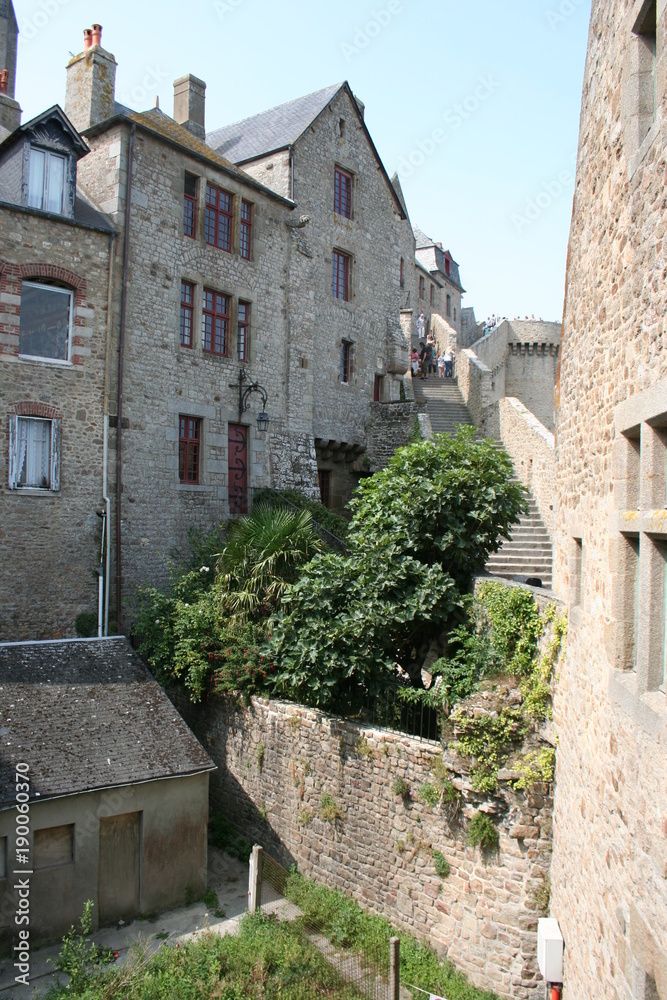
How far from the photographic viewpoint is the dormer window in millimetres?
12727

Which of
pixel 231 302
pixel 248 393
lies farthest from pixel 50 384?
pixel 231 302

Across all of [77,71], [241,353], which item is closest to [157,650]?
[241,353]

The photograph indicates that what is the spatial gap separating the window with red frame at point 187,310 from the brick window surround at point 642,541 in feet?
39.2

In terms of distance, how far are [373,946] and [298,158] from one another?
17807 millimetres

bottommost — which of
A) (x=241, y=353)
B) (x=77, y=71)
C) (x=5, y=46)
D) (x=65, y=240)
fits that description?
(x=241, y=353)

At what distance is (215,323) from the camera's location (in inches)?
626

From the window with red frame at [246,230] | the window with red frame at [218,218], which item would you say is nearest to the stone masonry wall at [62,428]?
the window with red frame at [218,218]

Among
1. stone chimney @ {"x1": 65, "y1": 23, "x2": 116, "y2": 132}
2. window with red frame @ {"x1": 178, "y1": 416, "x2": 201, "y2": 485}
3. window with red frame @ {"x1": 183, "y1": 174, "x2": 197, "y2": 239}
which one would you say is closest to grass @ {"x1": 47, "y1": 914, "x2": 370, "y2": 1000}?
window with red frame @ {"x1": 178, "y1": 416, "x2": 201, "y2": 485}

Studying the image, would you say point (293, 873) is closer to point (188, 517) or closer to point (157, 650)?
point (157, 650)

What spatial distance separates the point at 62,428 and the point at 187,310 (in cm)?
403

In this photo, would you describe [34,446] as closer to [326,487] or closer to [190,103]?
[326,487]

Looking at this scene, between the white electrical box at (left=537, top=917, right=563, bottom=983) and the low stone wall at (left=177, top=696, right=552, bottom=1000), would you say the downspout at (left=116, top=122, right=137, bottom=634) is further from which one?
the white electrical box at (left=537, top=917, right=563, bottom=983)

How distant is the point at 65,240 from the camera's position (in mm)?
13016

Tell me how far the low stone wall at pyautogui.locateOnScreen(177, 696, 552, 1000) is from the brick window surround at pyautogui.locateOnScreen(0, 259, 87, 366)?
7.05 m
